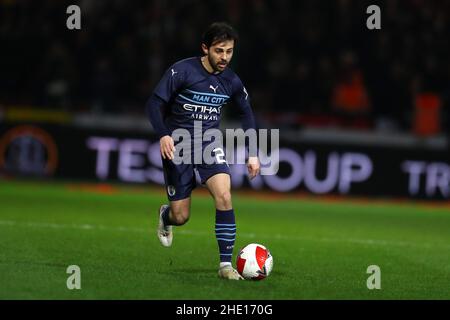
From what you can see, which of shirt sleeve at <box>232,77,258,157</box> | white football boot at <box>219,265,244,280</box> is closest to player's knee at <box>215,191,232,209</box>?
white football boot at <box>219,265,244,280</box>

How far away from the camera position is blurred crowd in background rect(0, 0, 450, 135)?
1834 centimetres

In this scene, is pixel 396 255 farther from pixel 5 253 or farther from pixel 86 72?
pixel 86 72

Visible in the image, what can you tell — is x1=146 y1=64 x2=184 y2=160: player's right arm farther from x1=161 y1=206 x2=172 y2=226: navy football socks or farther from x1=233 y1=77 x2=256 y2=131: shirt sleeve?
x1=161 y1=206 x2=172 y2=226: navy football socks

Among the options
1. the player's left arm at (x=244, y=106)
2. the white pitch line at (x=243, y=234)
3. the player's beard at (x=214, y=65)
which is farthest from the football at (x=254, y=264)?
the white pitch line at (x=243, y=234)

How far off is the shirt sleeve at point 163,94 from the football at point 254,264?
48.9 inches

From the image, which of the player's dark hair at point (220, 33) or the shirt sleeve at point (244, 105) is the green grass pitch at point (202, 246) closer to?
the shirt sleeve at point (244, 105)

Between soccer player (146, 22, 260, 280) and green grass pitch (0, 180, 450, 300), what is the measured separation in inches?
19.8

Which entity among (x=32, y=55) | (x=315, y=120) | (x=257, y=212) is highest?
(x=32, y=55)

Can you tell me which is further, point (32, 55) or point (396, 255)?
point (32, 55)

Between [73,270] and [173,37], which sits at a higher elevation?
[173,37]
